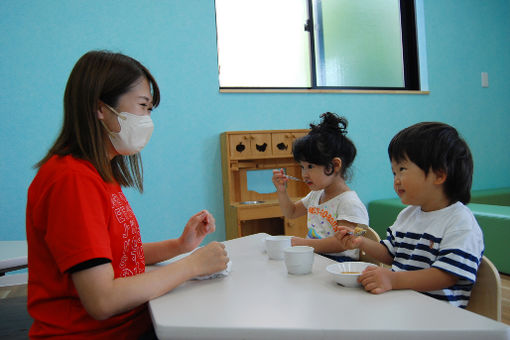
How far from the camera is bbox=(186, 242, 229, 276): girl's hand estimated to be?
0.91 m

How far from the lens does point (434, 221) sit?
1.01 metres

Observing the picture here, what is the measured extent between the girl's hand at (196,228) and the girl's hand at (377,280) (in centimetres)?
48

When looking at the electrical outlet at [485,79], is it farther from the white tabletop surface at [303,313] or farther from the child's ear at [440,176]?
the white tabletop surface at [303,313]

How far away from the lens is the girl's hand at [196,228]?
1139 mm

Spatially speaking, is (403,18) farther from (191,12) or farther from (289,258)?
(289,258)

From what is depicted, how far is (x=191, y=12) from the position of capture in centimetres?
317

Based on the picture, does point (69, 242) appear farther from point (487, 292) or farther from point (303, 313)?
point (487, 292)

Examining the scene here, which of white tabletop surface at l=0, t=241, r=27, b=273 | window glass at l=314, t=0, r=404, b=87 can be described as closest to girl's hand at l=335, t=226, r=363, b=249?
white tabletop surface at l=0, t=241, r=27, b=273

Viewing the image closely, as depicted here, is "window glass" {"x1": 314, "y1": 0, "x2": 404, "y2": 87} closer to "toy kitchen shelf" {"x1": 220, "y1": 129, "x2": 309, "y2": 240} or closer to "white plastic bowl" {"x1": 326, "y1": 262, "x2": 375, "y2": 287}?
"toy kitchen shelf" {"x1": 220, "y1": 129, "x2": 309, "y2": 240}

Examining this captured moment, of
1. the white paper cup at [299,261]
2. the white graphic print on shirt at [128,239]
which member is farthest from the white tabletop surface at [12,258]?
the white paper cup at [299,261]

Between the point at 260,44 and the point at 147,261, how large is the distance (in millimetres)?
2724

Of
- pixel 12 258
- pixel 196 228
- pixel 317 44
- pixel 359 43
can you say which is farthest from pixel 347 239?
pixel 359 43

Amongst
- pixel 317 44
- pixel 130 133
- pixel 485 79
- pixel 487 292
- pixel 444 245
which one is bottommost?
pixel 487 292

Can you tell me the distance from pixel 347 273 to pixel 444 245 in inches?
9.6
